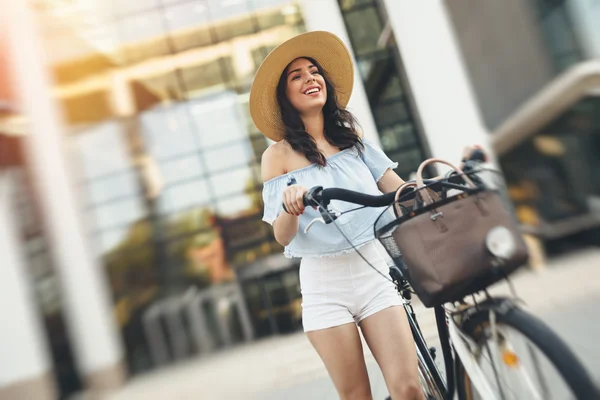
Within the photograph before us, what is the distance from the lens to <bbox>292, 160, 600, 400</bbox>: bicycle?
120 cm

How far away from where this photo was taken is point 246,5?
3.10 metres

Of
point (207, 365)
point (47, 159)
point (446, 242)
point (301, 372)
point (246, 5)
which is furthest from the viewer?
point (47, 159)

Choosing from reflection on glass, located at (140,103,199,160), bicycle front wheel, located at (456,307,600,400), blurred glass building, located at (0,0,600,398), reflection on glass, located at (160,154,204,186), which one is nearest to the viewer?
bicycle front wheel, located at (456,307,600,400)

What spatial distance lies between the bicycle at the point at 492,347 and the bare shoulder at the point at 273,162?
372 mm

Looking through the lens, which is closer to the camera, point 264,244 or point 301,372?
point 301,372

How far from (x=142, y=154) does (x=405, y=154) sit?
5.80 meters

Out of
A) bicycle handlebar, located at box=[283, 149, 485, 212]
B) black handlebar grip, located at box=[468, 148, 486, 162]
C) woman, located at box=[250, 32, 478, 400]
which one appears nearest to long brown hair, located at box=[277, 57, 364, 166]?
woman, located at box=[250, 32, 478, 400]

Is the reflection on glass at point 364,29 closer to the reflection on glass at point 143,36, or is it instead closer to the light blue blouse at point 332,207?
the light blue blouse at point 332,207

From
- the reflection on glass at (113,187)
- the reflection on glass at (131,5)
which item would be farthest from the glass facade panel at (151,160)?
the reflection on glass at (131,5)

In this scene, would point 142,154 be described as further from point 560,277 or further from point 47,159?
point 560,277

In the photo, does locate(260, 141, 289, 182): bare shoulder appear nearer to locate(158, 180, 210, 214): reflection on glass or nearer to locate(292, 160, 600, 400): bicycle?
locate(292, 160, 600, 400): bicycle

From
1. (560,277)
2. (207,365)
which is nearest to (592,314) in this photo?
(560,277)

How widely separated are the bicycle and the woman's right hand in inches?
1.0

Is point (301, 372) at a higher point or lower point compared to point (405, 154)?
lower
